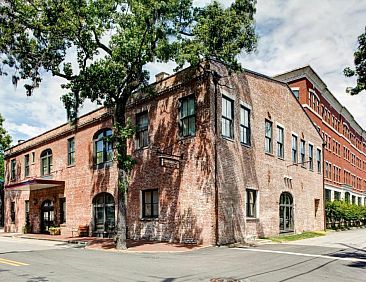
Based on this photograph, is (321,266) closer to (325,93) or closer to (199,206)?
(199,206)

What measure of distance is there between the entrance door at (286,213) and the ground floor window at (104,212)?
10190mm

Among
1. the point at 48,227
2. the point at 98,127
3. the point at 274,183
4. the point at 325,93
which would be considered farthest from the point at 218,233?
the point at 325,93

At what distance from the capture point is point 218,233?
1773 cm

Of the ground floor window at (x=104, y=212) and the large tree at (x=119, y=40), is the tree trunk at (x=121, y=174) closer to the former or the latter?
the large tree at (x=119, y=40)

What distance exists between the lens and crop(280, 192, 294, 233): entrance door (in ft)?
81.0

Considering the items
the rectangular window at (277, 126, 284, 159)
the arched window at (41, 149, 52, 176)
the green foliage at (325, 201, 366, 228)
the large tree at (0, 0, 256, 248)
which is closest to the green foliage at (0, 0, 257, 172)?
the large tree at (0, 0, 256, 248)

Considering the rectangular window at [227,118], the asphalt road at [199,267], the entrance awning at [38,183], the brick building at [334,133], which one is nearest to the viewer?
the asphalt road at [199,267]

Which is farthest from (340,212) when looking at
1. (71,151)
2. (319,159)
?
(71,151)

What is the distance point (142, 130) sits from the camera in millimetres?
22500

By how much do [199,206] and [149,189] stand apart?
152 inches

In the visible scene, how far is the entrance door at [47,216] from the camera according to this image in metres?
31.2

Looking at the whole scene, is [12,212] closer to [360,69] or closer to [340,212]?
[340,212]

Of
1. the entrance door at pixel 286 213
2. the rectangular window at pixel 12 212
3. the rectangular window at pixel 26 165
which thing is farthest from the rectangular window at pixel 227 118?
the rectangular window at pixel 12 212

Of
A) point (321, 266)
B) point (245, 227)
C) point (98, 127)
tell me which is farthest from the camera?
point (98, 127)
